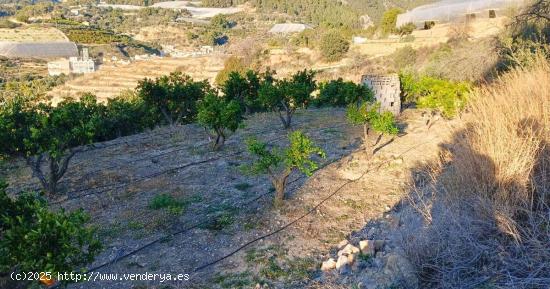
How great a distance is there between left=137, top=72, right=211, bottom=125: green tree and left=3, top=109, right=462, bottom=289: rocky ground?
96.1 inches

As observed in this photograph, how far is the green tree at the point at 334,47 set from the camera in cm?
3322

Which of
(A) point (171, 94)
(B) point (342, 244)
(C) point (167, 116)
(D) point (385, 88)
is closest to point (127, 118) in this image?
(C) point (167, 116)

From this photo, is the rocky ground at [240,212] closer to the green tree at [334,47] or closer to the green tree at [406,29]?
the green tree at [334,47]

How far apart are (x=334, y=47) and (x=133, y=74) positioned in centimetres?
1866

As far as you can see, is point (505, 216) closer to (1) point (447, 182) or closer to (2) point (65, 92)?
(1) point (447, 182)

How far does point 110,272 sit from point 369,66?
1049 inches

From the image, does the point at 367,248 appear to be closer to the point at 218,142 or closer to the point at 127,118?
the point at 218,142

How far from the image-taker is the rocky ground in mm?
4695

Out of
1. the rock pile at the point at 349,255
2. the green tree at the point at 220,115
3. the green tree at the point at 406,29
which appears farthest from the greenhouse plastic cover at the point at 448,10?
the rock pile at the point at 349,255

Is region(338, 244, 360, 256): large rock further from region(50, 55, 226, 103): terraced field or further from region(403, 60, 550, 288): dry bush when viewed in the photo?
region(50, 55, 226, 103): terraced field

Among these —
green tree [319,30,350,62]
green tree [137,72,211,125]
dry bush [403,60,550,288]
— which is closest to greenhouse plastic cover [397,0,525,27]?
green tree [319,30,350,62]

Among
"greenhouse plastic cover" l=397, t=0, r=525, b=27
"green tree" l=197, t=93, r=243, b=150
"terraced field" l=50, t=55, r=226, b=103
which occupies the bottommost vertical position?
"terraced field" l=50, t=55, r=226, b=103

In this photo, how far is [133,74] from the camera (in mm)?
37594

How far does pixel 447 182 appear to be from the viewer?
173 inches
